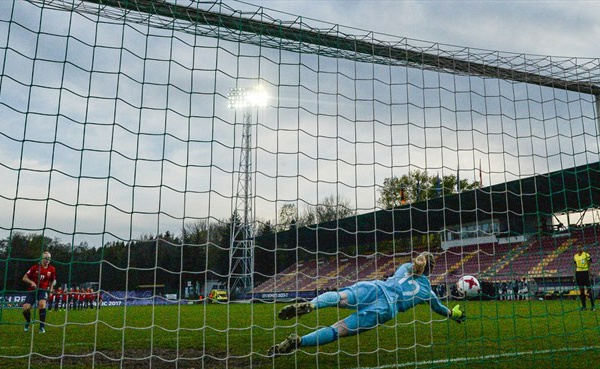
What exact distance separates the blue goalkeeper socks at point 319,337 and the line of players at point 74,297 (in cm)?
187

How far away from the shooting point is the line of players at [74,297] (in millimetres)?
4691

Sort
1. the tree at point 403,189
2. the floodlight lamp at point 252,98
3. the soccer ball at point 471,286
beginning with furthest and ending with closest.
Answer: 1. the soccer ball at point 471,286
2. the tree at point 403,189
3. the floodlight lamp at point 252,98

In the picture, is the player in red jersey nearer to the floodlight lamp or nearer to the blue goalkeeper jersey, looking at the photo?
the floodlight lamp

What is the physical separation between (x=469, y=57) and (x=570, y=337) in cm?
407

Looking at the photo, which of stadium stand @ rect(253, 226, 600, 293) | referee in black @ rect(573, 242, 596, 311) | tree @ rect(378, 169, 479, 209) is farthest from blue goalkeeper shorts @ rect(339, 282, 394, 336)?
stadium stand @ rect(253, 226, 600, 293)

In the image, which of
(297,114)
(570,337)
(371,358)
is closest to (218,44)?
(297,114)

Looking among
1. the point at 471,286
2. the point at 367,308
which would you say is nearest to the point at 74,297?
the point at 471,286

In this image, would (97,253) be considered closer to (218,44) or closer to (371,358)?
(218,44)

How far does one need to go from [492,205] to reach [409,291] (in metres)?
2.31

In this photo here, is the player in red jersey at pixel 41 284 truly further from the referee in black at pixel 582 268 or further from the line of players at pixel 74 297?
the referee in black at pixel 582 268

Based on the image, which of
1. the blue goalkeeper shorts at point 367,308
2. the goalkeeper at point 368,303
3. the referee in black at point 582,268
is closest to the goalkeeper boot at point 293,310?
the goalkeeper at point 368,303

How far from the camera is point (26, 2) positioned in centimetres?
491

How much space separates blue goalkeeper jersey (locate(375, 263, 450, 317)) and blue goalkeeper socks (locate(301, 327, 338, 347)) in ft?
2.38

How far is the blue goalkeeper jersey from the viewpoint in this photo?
522 cm
